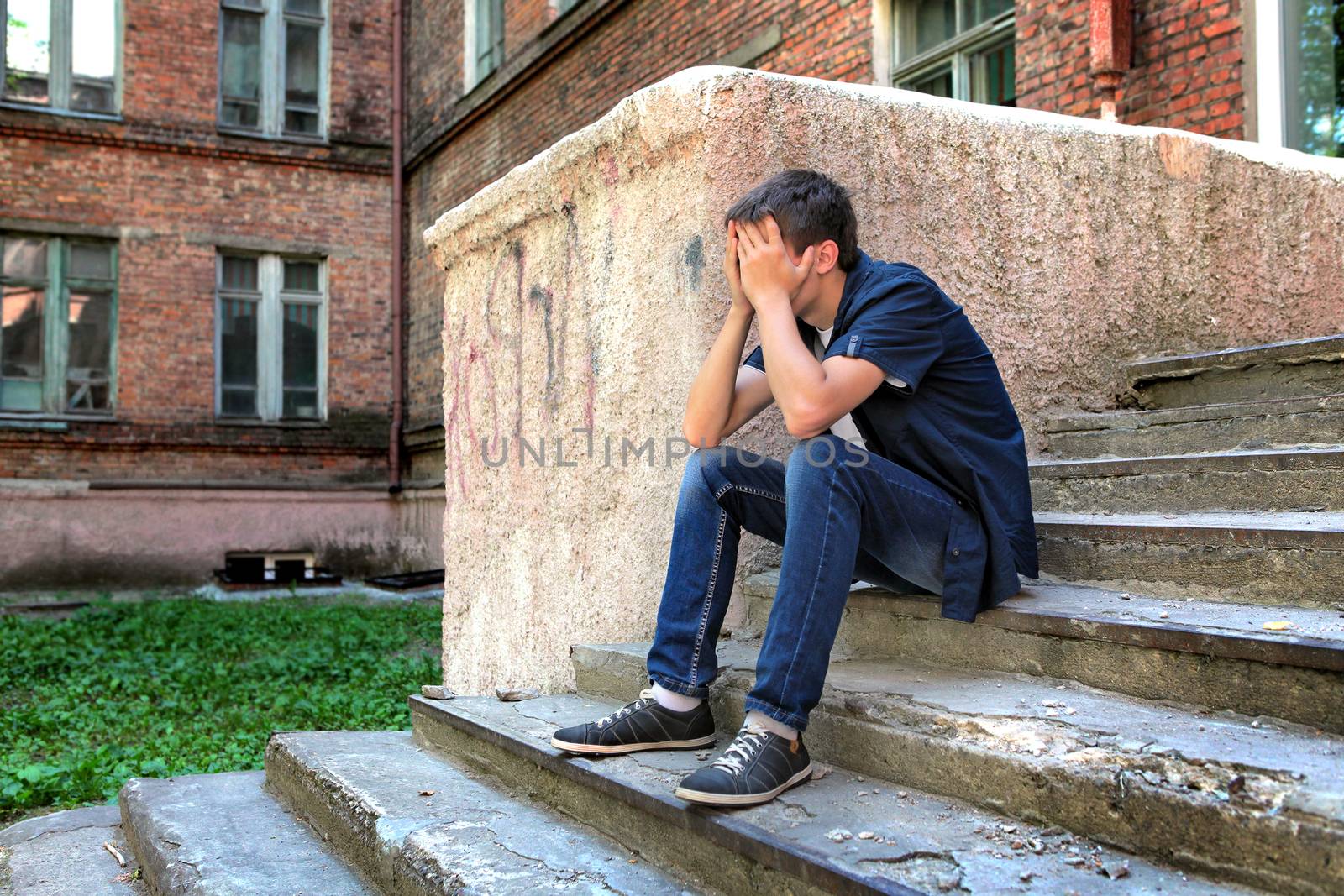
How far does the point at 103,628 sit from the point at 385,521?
4679 mm

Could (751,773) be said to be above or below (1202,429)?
below

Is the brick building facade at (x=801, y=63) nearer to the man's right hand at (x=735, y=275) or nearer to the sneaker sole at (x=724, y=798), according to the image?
the man's right hand at (x=735, y=275)

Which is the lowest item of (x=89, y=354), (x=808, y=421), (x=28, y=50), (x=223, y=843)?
(x=223, y=843)

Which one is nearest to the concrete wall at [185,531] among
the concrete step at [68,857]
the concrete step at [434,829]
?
the concrete step at [68,857]

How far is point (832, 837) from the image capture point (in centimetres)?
170

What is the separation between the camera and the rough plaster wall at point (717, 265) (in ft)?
9.74

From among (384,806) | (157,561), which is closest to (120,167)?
(157,561)

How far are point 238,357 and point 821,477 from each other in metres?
12.0

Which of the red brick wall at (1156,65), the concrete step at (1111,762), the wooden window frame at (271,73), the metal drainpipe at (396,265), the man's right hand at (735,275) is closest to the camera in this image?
the concrete step at (1111,762)

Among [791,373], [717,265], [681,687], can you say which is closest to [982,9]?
[717,265]

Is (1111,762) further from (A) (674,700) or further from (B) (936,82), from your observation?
(B) (936,82)

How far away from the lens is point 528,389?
3.76 meters

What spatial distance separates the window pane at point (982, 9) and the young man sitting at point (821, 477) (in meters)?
5.57

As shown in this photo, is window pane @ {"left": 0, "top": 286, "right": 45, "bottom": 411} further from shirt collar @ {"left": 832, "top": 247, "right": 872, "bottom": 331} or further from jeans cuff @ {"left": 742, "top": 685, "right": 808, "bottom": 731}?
jeans cuff @ {"left": 742, "top": 685, "right": 808, "bottom": 731}
